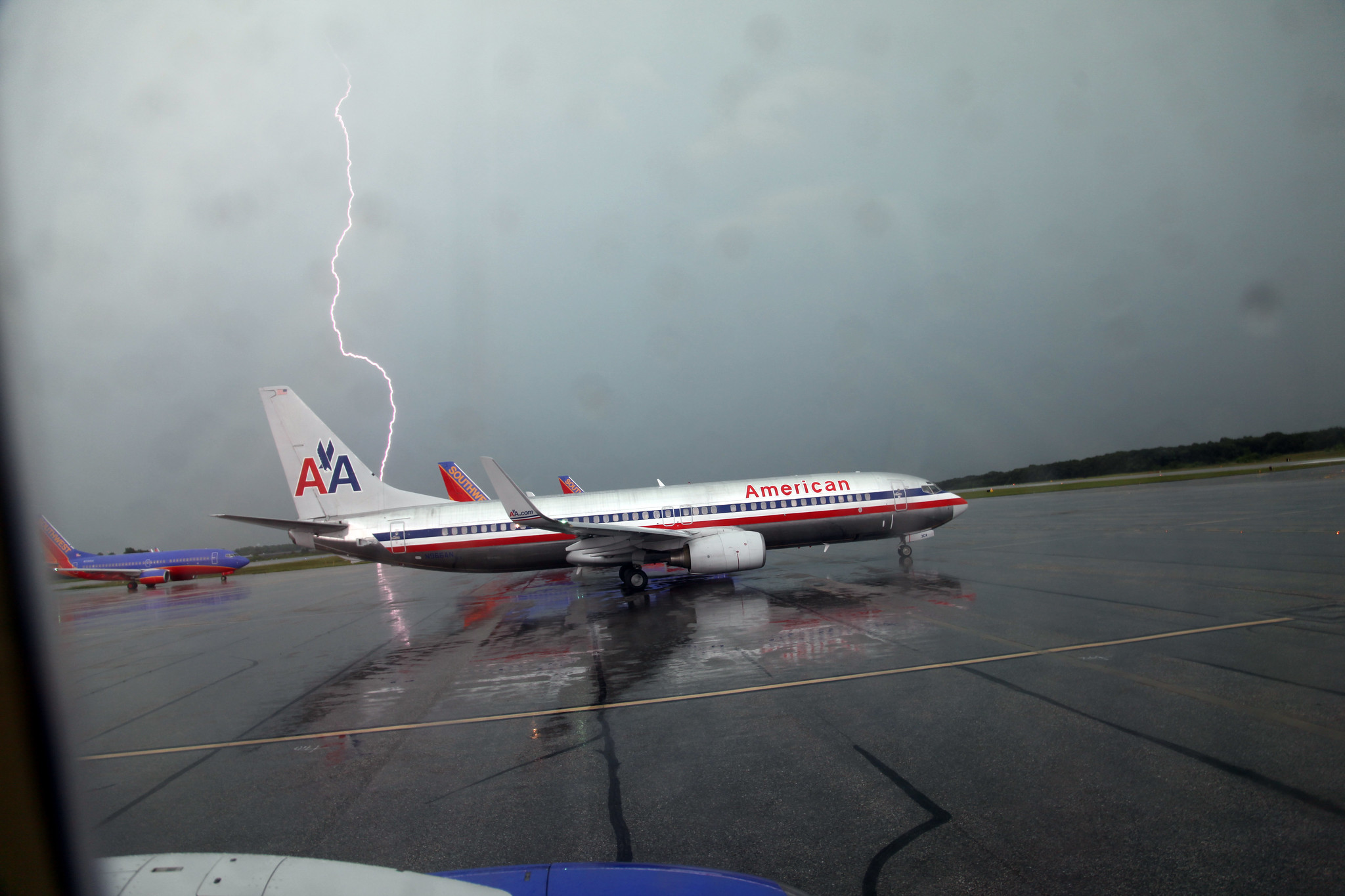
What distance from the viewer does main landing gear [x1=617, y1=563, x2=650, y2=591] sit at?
68.4 feet

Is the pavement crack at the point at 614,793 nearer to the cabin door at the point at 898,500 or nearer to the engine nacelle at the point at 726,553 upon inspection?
the engine nacelle at the point at 726,553

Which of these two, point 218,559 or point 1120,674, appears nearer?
point 1120,674

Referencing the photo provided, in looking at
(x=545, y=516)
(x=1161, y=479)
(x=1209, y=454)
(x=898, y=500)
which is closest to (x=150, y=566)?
(x=545, y=516)

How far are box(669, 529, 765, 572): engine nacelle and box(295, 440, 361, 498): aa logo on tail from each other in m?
12.2

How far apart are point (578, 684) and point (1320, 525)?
86.7ft

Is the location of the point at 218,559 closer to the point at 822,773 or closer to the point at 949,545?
the point at 949,545

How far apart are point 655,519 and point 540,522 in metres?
4.61

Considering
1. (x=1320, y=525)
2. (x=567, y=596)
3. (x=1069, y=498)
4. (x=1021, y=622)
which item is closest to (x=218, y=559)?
(x=567, y=596)

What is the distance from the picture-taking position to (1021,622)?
40.1 ft

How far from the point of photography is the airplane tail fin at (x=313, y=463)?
2202 cm

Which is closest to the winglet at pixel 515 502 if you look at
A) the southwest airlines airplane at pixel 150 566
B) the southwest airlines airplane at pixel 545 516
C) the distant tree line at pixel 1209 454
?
the southwest airlines airplane at pixel 545 516

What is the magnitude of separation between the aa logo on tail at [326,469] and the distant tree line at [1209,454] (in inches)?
2453

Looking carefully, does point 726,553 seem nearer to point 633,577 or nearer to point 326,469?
point 633,577

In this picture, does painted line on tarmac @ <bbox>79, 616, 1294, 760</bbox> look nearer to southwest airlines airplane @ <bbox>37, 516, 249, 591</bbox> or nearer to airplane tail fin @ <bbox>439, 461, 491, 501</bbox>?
airplane tail fin @ <bbox>439, 461, 491, 501</bbox>
